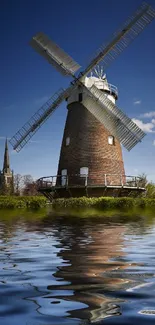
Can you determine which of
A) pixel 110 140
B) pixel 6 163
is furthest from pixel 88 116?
pixel 6 163

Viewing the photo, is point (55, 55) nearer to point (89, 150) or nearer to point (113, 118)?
point (113, 118)

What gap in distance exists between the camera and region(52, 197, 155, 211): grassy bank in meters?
23.0

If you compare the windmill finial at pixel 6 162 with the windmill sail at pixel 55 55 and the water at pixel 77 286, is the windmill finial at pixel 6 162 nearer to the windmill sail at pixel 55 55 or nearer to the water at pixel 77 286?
the windmill sail at pixel 55 55

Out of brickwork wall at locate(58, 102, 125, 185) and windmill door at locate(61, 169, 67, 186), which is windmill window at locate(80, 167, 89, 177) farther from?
windmill door at locate(61, 169, 67, 186)

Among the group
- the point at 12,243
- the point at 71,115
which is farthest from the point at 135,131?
the point at 12,243

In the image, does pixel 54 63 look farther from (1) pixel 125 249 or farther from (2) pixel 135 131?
(1) pixel 125 249

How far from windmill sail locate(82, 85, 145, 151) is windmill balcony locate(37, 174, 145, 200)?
11.3 feet

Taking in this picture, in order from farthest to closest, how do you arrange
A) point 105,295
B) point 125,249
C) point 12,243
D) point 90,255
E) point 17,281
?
point 12,243 < point 125,249 < point 90,255 < point 17,281 < point 105,295

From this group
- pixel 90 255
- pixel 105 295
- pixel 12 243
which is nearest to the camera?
pixel 105 295

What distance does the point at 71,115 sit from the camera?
2973 centimetres

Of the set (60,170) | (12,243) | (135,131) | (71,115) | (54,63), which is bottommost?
(12,243)

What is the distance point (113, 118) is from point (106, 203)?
6679 mm

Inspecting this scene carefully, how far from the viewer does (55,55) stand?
93.6ft

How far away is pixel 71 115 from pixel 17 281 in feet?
87.1
